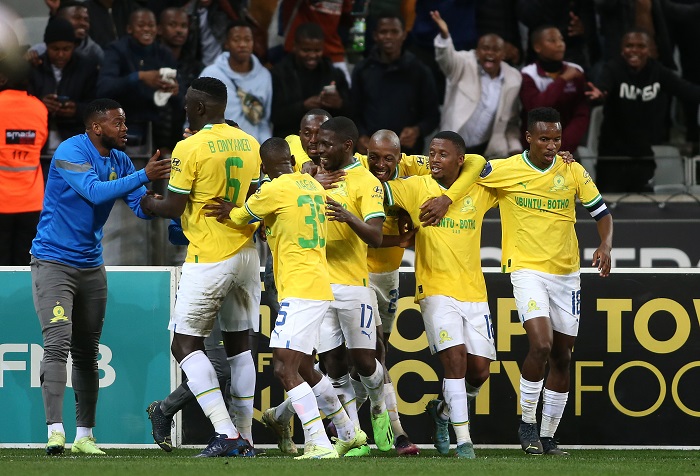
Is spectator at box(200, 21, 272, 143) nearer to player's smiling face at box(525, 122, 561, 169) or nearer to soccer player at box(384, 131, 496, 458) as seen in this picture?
soccer player at box(384, 131, 496, 458)

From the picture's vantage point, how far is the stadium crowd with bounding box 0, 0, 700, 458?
8047mm

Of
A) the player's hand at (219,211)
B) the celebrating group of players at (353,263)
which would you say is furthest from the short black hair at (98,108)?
the player's hand at (219,211)

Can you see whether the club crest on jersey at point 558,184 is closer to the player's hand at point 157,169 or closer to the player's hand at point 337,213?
the player's hand at point 337,213

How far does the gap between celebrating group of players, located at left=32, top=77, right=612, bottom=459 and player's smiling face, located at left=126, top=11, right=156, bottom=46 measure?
3011 mm

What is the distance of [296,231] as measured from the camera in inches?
304

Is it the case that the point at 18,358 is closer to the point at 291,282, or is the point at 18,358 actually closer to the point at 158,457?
the point at 158,457

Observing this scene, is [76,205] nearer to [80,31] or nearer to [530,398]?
[530,398]

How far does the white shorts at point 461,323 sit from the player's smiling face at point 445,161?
2.82ft

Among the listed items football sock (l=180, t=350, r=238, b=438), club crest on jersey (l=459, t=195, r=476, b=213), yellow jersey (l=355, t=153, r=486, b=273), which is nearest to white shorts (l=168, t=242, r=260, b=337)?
football sock (l=180, t=350, r=238, b=438)

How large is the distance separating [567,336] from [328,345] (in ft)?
5.86

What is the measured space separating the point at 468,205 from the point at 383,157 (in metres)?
0.71

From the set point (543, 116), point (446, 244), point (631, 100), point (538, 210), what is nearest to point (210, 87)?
point (446, 244)

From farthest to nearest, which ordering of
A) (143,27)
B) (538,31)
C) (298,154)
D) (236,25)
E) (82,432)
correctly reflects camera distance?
1. (538,31)
2. (236,25)
3. (143,27)
4. (298,154)
5. (82,432)

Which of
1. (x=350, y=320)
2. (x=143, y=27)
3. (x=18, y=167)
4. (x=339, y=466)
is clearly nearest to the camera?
(x=339, y=466)
